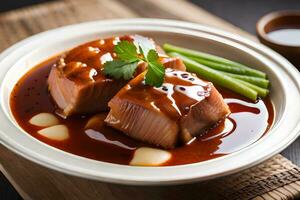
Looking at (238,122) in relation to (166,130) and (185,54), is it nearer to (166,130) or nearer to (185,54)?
(166,130)

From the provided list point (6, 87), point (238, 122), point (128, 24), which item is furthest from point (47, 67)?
point (238, 122)

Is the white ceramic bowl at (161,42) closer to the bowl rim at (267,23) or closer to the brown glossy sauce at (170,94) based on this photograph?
the bowl rim at (267,23)

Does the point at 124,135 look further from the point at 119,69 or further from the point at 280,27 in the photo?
the point at 280,27

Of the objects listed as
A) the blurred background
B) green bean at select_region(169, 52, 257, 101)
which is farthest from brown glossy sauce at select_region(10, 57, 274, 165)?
the blurred background

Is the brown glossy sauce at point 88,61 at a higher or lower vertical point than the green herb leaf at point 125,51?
lower

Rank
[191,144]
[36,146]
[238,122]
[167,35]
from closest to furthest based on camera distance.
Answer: [36,146] < [191,144] < [238,122] < [167,35]

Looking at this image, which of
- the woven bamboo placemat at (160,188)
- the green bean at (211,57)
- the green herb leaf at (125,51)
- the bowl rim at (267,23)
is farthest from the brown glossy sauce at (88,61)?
the bowl rim at (267,23)

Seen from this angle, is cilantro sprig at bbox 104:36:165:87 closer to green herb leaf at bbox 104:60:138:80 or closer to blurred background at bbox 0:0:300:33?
green herb leaf at bbox 104:60:138:80
